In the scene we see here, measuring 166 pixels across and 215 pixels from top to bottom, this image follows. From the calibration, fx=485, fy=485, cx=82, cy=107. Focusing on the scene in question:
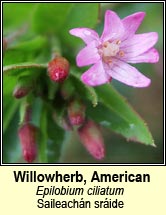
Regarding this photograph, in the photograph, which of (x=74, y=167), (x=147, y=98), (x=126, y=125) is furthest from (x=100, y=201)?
(x=147, y=98)

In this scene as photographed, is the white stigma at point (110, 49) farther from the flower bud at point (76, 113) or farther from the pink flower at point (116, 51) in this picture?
the flower bud at point (76, 113)

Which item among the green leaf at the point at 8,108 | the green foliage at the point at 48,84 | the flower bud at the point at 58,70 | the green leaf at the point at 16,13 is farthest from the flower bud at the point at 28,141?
the green leaf at the point at 16,13

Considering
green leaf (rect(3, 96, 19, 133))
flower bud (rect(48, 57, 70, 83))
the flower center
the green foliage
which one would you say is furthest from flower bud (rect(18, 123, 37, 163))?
the flower center

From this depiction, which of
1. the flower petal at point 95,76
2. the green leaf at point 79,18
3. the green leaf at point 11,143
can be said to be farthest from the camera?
the green leaf at point 11,143

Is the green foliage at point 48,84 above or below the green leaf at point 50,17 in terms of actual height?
below

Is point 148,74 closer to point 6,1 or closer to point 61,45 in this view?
point 61,45

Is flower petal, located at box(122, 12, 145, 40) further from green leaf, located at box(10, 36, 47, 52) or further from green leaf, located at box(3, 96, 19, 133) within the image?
green leaf, located at box(3, 96, 19, 133)
